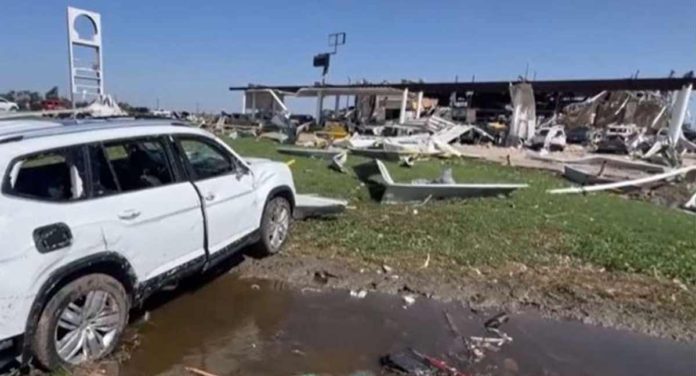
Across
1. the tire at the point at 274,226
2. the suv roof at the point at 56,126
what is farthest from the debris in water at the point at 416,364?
the suv roof at the point at 56,126

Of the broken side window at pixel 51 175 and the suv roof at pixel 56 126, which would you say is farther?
the suv roof at pixel 56 126

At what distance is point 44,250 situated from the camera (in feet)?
10.3

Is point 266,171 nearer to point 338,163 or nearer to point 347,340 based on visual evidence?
point 347,340

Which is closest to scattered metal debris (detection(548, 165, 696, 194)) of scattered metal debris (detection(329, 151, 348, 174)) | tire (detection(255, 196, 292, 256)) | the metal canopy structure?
scattered metal debris (detection(329, 151, 348, 174))

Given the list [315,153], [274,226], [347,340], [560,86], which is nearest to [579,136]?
[560,86]

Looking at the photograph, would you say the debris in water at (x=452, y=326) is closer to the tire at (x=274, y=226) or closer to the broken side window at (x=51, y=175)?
the tire at (x=274, y=226)

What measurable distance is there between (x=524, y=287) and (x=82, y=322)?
13.9ft

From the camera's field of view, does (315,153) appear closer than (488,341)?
No

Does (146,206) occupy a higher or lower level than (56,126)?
lower

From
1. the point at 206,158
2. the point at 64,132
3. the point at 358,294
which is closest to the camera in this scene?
the point at 64,132

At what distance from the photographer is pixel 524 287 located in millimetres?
5531

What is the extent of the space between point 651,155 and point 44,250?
90.1 ft

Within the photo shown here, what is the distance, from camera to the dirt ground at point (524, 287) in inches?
195

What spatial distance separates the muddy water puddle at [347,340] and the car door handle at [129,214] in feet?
3.53
